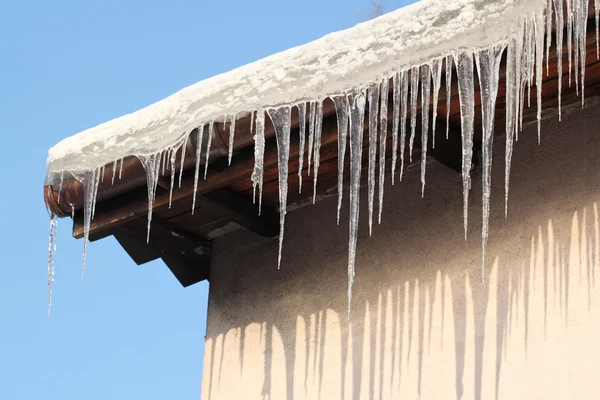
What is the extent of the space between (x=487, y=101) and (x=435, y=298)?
2.76 ft

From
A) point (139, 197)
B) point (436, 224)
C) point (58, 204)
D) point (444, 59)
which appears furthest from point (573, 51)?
point (58, 204)

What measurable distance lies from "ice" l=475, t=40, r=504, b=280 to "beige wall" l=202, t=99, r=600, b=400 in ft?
0.48

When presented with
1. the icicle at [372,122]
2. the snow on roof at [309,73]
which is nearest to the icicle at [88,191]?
the snow on roof at [309,73]

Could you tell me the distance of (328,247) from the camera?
5172 mm

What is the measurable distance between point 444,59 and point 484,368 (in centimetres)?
109

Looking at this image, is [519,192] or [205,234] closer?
[519,192]

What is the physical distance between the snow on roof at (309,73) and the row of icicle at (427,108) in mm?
33

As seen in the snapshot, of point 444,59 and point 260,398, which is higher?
point 444,59

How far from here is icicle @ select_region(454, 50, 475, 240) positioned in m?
4.18

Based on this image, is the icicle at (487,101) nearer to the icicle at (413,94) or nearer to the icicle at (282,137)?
the icicle at (413,94)

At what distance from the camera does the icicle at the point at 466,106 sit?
4.18 m

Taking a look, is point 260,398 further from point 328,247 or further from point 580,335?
point 580,335

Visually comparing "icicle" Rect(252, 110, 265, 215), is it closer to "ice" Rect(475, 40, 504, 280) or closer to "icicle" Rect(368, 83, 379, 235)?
"icicle" Rect(368, 83, 379, 235)

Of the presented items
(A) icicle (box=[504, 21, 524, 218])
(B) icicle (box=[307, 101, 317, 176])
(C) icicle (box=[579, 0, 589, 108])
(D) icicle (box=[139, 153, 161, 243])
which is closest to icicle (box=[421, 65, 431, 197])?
(A) icicle (box=[504, 21, 524, 218])
